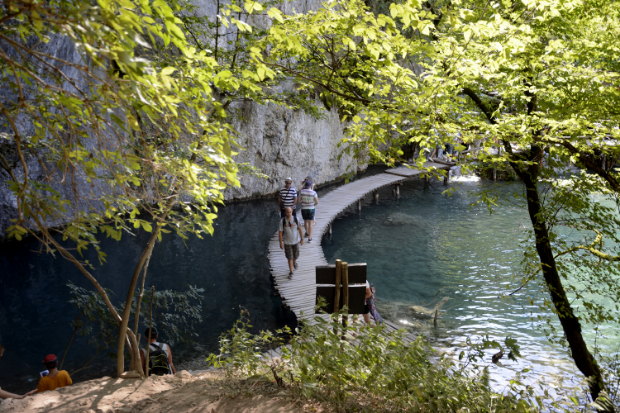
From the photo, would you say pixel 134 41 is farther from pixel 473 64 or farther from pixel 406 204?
pixel 406 204

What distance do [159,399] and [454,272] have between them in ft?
34.5

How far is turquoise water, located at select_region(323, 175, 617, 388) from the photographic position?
859cm

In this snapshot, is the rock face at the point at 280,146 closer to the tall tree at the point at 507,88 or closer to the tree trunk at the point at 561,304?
the tree trunk at the point at 561,304

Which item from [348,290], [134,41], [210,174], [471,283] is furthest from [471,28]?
[471,283]

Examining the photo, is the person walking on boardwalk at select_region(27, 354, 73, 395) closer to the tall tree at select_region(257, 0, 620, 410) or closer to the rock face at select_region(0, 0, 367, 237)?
the tall tree at select_region(257, 0, 620, 410)

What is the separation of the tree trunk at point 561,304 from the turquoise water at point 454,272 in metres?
0.40

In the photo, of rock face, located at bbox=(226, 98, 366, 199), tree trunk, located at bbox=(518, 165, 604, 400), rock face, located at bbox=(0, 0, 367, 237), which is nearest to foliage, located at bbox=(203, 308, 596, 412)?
tree trunk, located at bbox=(518, 165, 604, 400)

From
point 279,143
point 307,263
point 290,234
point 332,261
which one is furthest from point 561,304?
point 279,143

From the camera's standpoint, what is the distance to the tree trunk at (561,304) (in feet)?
18.7

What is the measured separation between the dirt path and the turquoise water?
13.3 feet

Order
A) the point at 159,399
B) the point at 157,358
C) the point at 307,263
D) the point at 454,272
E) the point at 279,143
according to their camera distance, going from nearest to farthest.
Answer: the point at 159,399 < the point at 157,358 < the point at 307,263 < the point at 454,272 < the point at 279,143

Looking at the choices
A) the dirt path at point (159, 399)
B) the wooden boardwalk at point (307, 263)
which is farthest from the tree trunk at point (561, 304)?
the dirt path at point (159, 399)

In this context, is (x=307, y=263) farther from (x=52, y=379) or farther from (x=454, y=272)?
(x=52, y=379)

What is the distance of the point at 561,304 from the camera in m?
5.70
